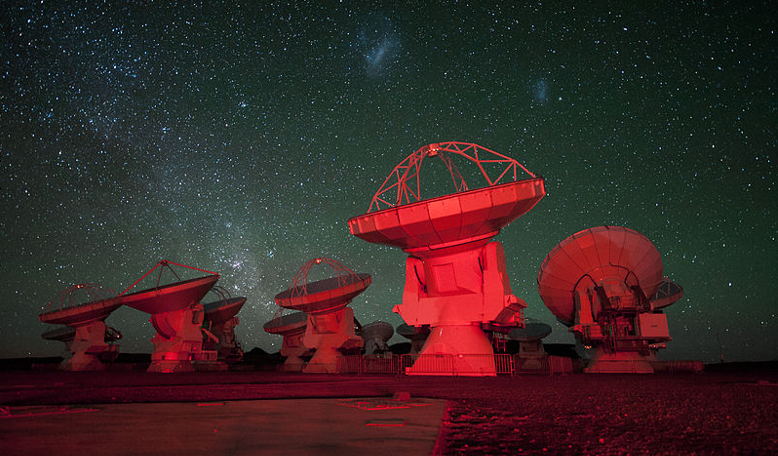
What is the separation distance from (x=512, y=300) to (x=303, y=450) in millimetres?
16508

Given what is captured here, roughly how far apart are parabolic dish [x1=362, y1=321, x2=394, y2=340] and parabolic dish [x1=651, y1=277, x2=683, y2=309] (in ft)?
92.8

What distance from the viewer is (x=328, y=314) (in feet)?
98.4

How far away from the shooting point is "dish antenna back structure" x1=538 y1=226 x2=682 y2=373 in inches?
930

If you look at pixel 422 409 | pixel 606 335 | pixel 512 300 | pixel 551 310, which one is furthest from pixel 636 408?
pixel 551 310

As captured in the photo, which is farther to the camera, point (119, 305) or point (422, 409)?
point (119, 305)

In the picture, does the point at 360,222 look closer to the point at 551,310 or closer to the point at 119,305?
the point at 551,310

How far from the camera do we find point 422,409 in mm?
5891

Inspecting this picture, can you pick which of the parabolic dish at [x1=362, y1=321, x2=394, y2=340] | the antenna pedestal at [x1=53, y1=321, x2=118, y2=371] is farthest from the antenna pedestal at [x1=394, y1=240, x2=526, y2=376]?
the parabolic dish at [x1=362, y1=321, x2=394, y2=340]

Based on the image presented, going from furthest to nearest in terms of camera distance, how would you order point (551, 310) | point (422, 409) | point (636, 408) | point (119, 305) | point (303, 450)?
point (119, 305), point (551, 310), point (636, 408), point (422, 409), point (303, 450)

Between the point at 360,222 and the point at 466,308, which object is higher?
the point at 360,222

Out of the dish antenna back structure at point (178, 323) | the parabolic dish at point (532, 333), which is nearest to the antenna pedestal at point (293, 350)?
the dish antenna back structure at point (178, 323)

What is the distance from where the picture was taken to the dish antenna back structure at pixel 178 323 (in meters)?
30.8

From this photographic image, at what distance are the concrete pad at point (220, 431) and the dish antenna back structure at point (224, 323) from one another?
3709cm

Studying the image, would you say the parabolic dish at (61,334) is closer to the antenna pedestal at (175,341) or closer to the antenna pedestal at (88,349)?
the antenna pedestal at (88,349)
